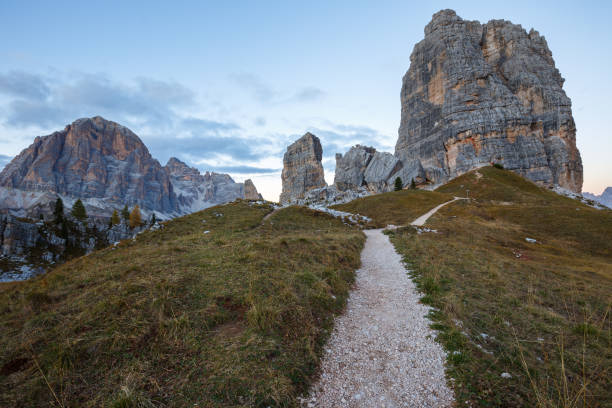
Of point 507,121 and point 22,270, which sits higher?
point 507,121

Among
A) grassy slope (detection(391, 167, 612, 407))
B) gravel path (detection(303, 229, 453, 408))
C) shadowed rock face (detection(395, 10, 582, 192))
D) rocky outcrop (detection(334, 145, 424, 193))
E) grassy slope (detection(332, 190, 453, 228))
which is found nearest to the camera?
gravel path (detection(303, 229, 453, 408))

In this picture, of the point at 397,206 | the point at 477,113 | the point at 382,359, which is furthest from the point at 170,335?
the point at 477,113

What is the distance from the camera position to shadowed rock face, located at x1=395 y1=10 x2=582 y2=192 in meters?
111

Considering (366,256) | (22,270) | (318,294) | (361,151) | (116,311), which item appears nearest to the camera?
(116,311)

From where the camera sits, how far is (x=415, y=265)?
16.3 m

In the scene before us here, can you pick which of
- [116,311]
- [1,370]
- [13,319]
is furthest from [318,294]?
[13,319]

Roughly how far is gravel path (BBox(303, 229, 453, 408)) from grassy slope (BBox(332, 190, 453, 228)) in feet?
139

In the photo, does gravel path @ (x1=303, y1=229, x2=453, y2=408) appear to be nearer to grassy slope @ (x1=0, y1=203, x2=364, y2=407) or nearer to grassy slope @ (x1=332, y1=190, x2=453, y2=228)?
grassy slope @ (x1=0, y1=203, x2=364, y2=407)

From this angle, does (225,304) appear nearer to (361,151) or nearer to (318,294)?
(318,294)

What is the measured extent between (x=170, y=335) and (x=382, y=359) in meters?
6.17

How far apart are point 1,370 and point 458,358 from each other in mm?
11578

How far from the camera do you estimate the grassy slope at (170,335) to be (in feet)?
17.0

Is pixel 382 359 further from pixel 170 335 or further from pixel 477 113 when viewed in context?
pixel 477 113

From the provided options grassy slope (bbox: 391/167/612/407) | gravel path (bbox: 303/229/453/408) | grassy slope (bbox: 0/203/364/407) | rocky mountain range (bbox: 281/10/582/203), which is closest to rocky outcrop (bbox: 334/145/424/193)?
rocky mountain range (bbox: 281/10/582/203)
